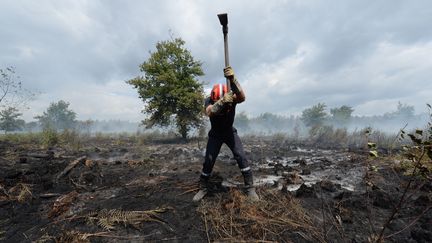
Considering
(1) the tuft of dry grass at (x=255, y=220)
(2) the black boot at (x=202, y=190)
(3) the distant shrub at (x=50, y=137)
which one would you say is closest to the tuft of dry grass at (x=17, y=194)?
(2) the black boot at (x=202, y=190)

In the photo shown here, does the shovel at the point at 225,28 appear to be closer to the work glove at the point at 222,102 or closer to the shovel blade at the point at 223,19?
the shovel blade at the point at 223,19

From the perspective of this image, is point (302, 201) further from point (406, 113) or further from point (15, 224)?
point (406, 113)

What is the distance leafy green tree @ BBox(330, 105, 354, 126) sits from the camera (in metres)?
53.1

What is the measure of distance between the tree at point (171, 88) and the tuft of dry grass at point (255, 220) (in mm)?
12219

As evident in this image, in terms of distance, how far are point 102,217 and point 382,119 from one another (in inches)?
5136

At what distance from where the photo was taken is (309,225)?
2.63 meters

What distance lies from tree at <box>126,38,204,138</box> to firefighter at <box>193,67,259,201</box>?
1137cm

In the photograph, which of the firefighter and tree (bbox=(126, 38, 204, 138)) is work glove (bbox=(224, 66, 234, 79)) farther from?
tree (bbox=(126, 38, 204, 138))

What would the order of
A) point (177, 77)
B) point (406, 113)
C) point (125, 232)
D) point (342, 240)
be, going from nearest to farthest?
point (342, 240) < point (125, 232) < point (177, 77) < point (406, 113)

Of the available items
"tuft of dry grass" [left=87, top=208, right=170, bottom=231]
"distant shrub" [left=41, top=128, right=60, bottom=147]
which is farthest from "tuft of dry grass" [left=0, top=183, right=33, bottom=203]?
"distant shrub" [left=41, top=128, right=60, bottom=147]

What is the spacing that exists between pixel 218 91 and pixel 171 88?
476 inches

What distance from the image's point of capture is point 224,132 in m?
3.90

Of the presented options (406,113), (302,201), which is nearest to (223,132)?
(302,201)

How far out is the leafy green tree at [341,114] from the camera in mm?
53056
